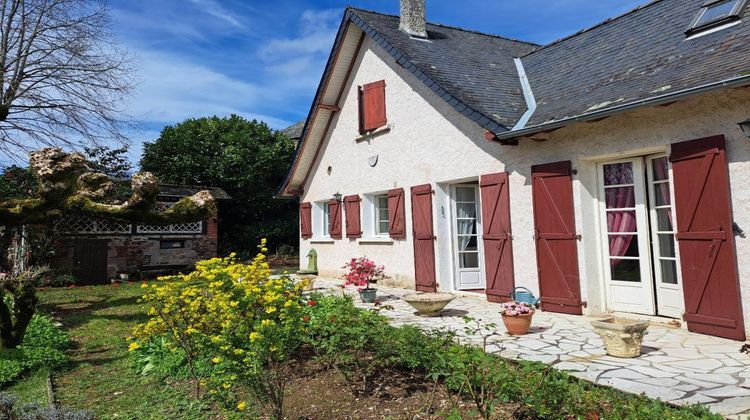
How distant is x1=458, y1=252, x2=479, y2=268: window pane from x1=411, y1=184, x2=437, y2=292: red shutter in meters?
0.57

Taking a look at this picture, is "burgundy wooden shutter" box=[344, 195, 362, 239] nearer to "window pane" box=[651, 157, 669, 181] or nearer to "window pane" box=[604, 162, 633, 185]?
"window pane" box=[604, 162, 633, 185]

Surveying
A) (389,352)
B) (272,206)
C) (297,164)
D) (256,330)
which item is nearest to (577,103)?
(389,352)

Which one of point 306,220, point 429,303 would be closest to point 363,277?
point 429,303

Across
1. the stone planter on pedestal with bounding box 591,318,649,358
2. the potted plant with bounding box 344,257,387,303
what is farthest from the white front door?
the stone planter on pedestal with bounding box 591,318,649,358

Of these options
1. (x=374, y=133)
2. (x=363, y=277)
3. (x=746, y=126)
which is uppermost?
(x=374, y=133)

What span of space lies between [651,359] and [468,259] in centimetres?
476

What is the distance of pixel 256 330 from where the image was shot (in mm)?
3086

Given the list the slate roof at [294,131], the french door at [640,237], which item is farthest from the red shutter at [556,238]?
the slate roof at [294,131]

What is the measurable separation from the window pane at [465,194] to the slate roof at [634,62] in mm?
2096

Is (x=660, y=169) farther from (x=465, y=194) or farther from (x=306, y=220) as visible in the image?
(x=306, y=220)

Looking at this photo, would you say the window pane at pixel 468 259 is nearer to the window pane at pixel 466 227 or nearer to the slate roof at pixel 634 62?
the window pane at pixel 466 227

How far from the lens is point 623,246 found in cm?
624

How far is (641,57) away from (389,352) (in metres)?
5.62

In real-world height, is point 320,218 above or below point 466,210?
above
